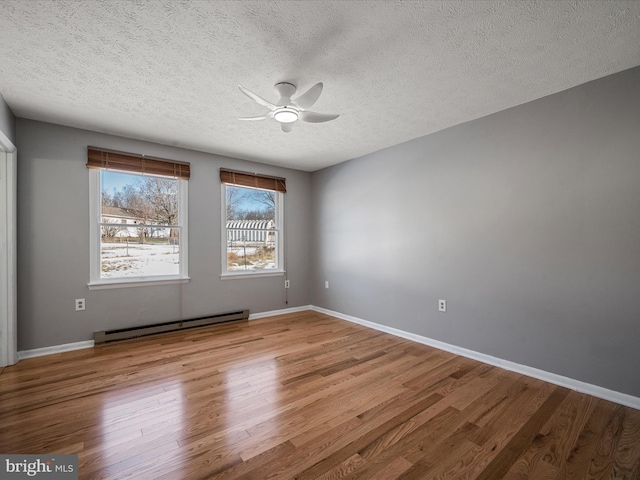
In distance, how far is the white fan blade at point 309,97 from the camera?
204 centimetres

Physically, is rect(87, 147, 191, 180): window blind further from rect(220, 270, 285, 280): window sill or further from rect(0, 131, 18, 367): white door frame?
rect(220, 270, 285, 280): window sill

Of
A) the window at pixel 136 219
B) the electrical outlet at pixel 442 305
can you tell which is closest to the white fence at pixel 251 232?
the window at pixel 136 219

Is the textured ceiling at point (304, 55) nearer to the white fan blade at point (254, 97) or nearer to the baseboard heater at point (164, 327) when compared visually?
the white fan blade at point (254, 97)

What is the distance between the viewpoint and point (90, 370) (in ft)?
8.88

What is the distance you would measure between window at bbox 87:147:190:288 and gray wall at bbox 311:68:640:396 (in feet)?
8.93

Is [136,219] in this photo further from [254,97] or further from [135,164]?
[254,97]

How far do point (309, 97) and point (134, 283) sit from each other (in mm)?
3106

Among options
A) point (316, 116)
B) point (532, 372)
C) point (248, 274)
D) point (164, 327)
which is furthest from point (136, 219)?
point (532, 372)

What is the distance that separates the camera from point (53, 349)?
313 cm

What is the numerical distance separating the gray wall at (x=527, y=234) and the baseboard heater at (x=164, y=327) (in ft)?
6.77

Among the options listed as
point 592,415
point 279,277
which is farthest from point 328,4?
point 279,277

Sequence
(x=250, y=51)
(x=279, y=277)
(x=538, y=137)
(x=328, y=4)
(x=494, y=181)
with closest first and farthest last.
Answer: (x=328, y=4)
(x=250, y=51)
(x=538, y=137)
(x=494, y=181)
(x=279, y=277)

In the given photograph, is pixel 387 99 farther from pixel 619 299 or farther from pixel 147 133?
pixel 147 133

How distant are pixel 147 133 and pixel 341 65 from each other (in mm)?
2546
